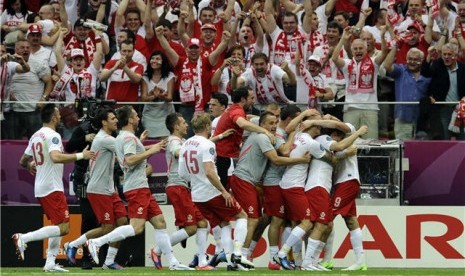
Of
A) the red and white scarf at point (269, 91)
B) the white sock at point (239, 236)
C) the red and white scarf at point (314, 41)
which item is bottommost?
the white sock at point (239, 236)

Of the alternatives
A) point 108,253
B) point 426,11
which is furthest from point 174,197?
point 426,11

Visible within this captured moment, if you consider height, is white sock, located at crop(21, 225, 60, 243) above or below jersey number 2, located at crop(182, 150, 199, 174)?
below

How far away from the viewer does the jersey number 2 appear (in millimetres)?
22312

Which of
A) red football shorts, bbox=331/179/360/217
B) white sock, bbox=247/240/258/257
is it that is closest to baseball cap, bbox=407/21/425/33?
red football shorts, bbox=331/179/360/217

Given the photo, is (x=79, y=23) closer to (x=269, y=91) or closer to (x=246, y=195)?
(x=269, y=91)

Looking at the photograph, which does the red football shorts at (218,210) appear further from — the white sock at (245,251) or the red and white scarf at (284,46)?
the red and white scarf at (284,46)

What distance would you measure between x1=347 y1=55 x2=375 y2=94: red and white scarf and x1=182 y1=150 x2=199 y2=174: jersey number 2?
13.4 feet

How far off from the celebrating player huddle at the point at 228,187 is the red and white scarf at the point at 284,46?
2604 mm

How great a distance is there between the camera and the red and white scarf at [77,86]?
25828 mm

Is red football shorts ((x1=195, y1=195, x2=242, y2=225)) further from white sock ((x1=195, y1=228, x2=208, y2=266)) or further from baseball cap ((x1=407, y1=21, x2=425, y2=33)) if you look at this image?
baseball cap ((x1=407, y1=21, x2=425, y2=33))

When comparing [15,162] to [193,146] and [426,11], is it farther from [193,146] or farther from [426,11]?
[426,11]

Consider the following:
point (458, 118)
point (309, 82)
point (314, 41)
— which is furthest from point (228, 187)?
point (314, 41)

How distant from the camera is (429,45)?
26.5 m

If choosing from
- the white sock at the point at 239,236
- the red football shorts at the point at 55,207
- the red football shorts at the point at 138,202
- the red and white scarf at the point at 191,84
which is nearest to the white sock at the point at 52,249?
the red football shorts at the point at 55,207
